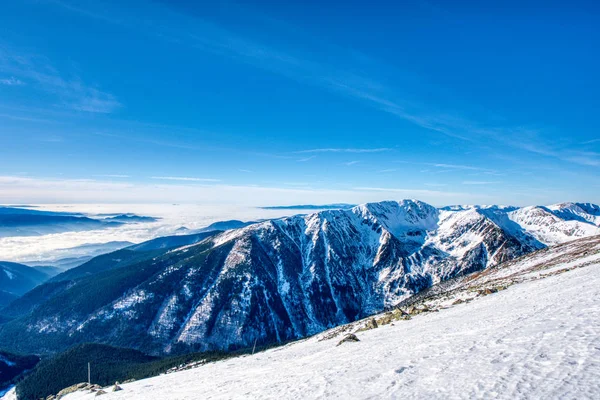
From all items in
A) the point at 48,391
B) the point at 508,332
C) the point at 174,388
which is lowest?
the point at 48,391

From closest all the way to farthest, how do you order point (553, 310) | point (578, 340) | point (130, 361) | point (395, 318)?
point (578, 340) → point (553, 310) → point (395, 318) → point (130, 361)

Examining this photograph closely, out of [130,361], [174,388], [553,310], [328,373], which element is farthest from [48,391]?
[553,310]

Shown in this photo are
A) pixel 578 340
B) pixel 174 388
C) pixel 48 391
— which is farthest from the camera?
pixel 48 391

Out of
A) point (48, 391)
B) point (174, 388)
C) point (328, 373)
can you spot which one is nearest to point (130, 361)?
point (48, 391)

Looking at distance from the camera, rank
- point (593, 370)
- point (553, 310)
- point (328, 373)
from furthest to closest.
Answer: point (553, 310) → point (328, 373) → point (593, 370)

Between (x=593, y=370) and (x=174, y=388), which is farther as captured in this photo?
(x=174, y=388)

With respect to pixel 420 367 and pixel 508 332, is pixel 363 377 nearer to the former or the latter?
pixel 420 367

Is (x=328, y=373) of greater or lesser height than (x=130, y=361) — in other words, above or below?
above

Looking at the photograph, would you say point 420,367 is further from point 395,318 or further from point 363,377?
point 395,318

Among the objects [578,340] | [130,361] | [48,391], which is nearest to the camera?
[578,340]
